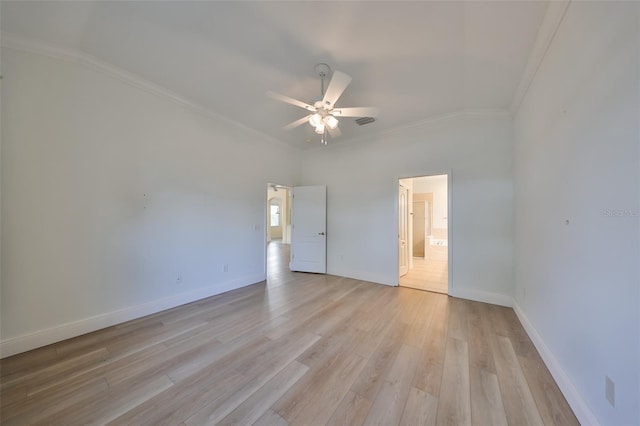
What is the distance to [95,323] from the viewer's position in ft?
8.05

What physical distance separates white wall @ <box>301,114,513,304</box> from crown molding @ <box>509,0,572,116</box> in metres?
0.85

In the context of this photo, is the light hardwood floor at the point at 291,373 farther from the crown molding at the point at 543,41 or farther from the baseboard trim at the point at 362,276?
the crown molding at the point at 543,41

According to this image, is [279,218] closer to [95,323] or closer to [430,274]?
[430,274]

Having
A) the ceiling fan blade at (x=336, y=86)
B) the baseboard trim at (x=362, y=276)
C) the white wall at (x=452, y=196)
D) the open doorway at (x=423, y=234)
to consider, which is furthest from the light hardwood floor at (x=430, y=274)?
the ceiling fan blade at (x=336, y=86)

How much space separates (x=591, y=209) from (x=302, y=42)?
8.53 feet

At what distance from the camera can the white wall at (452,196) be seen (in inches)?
128

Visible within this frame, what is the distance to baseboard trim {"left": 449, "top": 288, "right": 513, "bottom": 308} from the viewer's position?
3168 millimetres

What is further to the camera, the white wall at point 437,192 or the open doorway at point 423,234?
the white wall at point 437,192

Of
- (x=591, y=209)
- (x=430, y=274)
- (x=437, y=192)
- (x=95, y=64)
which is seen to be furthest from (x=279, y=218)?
(x=591, y=209)

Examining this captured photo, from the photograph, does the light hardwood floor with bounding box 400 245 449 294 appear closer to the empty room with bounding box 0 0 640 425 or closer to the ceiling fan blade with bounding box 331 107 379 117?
the empty room with bounding box 0 0 640 425

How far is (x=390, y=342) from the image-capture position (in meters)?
2.28

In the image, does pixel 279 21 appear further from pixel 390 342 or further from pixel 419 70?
pixel 390 342

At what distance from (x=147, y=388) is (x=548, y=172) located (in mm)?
3875

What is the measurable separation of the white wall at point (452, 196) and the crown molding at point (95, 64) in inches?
110
